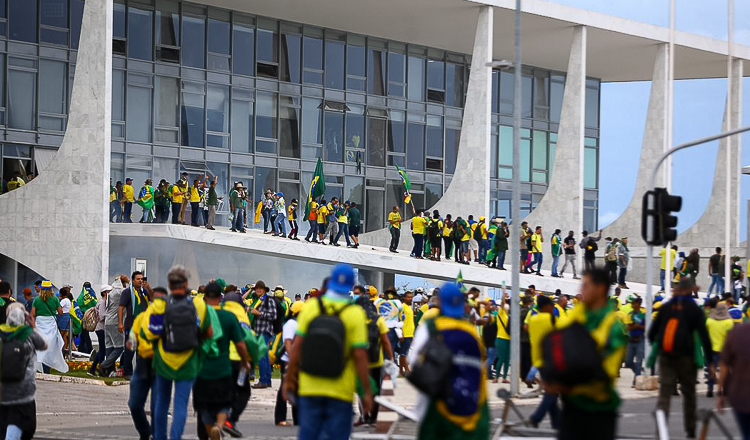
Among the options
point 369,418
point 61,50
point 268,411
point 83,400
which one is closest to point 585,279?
point 369,418

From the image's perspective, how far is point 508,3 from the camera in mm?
41938

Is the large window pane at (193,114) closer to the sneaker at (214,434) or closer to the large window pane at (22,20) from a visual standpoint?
the large window pane at (22,20)

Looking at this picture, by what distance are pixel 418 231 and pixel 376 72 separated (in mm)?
12664

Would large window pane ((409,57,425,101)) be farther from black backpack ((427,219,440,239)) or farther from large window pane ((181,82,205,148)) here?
black backpack ((427,219,440,239))

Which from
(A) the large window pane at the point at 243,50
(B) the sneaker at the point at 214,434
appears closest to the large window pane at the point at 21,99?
(A) the large window pane at the point at 243,50

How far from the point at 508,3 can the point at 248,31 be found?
940 cm

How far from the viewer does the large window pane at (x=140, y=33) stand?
38562 mm

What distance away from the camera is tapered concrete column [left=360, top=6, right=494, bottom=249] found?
135 feet

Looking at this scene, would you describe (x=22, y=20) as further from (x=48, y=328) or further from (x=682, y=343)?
(x=682, y=343)

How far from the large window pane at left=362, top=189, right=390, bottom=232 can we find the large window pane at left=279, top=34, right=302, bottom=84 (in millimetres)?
5460

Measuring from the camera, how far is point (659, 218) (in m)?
16.6

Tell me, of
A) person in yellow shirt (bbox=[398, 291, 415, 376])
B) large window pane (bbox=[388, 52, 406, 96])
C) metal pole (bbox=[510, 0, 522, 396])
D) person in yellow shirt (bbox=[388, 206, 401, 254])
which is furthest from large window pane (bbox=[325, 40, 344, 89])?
metal pole (bbox=[510, 0, 522, 396])

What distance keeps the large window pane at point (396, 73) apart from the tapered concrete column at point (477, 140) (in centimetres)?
501


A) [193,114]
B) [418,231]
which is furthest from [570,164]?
→ [193,114]
